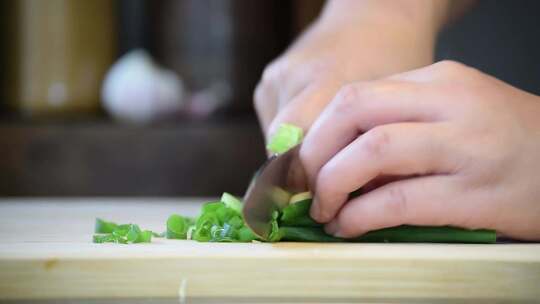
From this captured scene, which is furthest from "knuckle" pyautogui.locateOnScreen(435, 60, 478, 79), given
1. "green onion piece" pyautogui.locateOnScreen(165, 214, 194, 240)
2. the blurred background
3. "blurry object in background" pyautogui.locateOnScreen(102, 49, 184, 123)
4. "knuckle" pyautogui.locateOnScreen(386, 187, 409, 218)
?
"blurry object in background" pyautogui.locateOnScreen(102, 49, 184, 123)

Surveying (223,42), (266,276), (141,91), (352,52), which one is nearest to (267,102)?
(352,52)

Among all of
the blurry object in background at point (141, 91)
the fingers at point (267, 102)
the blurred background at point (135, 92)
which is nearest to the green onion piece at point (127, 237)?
the fingers at point (267, 102)

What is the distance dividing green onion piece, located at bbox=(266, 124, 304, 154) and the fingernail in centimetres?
9

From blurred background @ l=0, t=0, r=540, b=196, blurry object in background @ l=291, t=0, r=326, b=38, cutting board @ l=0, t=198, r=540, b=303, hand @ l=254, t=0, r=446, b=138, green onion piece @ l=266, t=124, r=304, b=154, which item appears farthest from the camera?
Answer: blurry object in background @ l=291, t=0, r=326, b=38

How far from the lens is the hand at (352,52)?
868 millimetres

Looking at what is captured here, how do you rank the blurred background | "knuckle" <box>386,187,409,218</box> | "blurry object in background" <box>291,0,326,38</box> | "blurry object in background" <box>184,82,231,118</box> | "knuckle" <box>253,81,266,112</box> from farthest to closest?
"blurry object in background" <box>291,0,326,38</box>, "blurry object in background" <box>184,82,231,118</box>, the blurred background, "knuckle" <box>253,81,266,112</box>, "knuckle" <box>386,187,409,218</box>

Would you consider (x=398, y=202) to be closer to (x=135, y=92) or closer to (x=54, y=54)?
(x=135, y=92)

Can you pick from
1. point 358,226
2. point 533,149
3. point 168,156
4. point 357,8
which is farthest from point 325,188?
point 168,156

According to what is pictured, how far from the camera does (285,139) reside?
703mm

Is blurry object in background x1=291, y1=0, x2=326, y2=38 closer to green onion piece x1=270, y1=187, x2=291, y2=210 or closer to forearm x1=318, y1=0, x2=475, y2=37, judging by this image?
forearm x1=318, y1=0, x2=475, y2=37

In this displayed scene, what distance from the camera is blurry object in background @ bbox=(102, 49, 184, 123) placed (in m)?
1.84

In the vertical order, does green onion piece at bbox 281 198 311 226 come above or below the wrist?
below

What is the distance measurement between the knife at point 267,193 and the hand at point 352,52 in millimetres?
133

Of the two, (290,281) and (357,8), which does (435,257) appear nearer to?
(290,281)
